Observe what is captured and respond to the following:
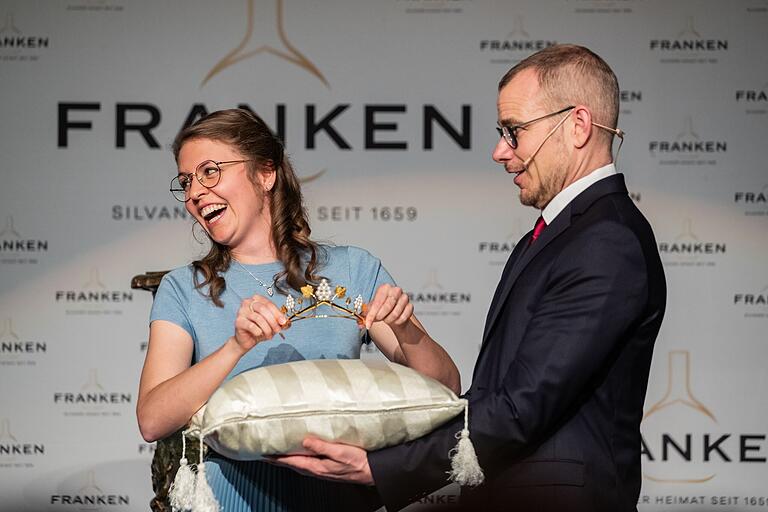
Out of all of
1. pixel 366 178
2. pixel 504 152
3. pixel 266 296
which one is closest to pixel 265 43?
pixel 366 178

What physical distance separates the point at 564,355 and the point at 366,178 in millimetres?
2921

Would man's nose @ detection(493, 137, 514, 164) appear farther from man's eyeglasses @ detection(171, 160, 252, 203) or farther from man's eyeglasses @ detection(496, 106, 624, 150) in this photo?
man's eyeglasses @ detection(171, 160, 252, 203)

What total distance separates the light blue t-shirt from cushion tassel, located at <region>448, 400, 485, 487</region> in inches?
19.8

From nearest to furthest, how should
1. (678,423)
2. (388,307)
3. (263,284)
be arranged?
1. (388,307)
2. (263,284)
3. (678,423)

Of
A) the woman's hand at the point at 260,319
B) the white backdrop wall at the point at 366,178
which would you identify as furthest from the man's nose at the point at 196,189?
the white backdrop wall at the point at 366,178

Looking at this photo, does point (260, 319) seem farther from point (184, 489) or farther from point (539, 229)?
point (539, 229)

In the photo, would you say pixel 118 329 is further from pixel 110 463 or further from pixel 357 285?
pixel 357 285

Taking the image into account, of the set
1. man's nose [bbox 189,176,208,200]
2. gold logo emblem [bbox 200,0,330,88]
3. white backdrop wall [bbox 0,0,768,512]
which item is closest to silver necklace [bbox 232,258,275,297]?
man's nose [bbox 189,176,208,200]

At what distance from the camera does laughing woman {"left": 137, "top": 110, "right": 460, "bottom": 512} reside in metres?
2.27

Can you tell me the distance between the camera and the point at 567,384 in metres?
1.97

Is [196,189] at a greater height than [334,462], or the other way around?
[196,189]

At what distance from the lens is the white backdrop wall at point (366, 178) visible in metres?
4.77

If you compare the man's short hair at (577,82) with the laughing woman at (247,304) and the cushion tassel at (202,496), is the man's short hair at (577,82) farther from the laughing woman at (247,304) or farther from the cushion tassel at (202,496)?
the cushion tassel at (202,496)

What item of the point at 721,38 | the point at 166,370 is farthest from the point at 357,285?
the point at 721,38
